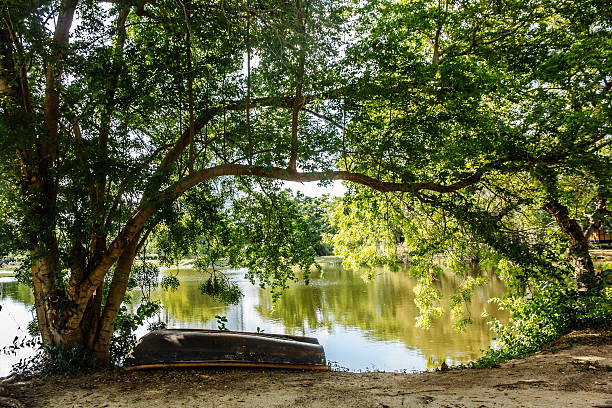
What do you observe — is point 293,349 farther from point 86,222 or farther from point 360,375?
point 86,222

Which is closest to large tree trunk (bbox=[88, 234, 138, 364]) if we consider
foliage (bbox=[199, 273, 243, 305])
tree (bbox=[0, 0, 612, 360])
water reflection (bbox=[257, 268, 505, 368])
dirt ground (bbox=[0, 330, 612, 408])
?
tree (bbox=[0, 0, 612, 360])

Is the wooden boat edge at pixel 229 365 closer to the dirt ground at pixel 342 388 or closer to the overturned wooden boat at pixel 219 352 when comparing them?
the overturned wooden boat at pixel 219 352

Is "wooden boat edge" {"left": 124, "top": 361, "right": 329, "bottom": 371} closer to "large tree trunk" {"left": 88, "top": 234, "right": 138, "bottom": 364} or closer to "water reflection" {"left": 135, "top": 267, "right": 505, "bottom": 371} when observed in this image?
"large tree trunk" {"left": 88, "top": 234, "right": 138, "bottom": 364}

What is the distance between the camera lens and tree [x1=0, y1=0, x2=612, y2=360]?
5551mm

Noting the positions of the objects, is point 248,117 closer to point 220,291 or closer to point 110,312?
point 220,291

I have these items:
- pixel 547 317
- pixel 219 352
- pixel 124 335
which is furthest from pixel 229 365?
pixel 547 317

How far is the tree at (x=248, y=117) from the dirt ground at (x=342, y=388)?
1.41 metres

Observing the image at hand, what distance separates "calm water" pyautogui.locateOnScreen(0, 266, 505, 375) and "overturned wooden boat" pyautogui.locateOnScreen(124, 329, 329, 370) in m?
1.15

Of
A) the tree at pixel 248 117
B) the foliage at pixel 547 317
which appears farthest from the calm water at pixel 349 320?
the tree at pixel 248 117

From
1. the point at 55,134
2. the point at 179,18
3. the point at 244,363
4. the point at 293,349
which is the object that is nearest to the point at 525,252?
the point at 293,349

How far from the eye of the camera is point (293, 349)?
6.93 m

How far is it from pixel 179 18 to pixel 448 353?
1095 cm

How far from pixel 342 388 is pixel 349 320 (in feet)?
34.9

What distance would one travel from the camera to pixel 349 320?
15.5 metres
